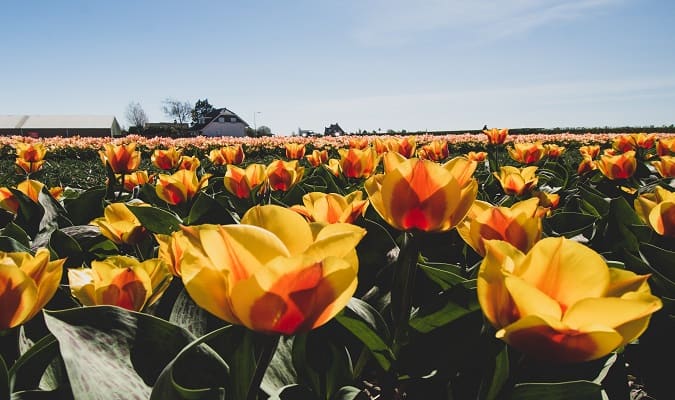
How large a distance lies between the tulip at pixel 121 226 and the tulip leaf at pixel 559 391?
1.27 m

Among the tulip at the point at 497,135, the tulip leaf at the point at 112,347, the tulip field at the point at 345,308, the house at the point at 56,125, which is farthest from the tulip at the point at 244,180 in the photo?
the house at the point at 56,125

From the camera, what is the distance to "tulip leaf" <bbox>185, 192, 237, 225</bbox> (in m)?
1.75

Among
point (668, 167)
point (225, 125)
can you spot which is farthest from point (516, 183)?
point (225, 125)

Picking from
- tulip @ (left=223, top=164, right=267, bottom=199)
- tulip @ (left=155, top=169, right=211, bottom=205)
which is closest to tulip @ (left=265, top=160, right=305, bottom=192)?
tulip @ (left=223, top=164, right=267, bottom=199)

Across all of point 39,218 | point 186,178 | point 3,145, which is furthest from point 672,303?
point 3,145

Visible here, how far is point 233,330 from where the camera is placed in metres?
0.91

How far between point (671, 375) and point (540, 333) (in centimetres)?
86

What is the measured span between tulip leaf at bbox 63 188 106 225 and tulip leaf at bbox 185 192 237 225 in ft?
2.27

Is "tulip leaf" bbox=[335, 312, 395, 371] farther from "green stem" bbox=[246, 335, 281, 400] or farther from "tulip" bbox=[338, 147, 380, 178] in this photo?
"tulip" bbox=[338, 147, 380, 178]

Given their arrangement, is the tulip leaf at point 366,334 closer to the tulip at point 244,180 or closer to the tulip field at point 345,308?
the tulip field at point 345,308

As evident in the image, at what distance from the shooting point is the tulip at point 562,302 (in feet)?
2.19

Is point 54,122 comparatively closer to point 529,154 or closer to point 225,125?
point 225,125

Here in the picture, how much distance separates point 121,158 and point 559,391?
8.30 feet

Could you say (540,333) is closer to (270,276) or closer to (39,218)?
(270,276)
